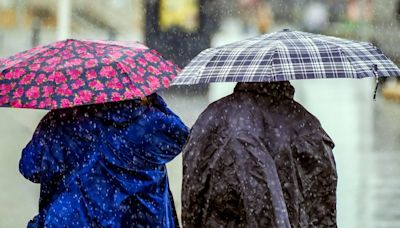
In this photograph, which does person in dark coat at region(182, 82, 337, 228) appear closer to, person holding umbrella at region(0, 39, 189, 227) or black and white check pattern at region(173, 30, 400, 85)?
black and white check pattern at region(173, 30, 400, 85)

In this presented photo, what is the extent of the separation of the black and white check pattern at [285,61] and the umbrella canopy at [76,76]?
1.40ft

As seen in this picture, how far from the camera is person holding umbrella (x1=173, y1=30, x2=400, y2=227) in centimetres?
411

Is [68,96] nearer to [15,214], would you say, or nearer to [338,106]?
[15,214]

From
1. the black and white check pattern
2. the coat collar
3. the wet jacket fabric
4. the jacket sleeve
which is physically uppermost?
the black and white check pattern

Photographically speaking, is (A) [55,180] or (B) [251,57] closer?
(B) [251,57]

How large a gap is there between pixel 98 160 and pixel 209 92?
565 inches

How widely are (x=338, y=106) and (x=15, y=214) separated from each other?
35.3 feet

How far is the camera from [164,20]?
738 inches

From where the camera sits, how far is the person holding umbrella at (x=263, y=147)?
4109 mm

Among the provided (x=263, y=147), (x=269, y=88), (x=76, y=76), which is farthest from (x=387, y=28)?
(x=263, y=147)

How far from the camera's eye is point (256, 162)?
13.4 ft

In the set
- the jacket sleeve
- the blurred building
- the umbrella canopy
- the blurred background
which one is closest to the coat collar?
the jacket sleeve

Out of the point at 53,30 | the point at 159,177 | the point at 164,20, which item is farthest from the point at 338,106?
the point at 159,177

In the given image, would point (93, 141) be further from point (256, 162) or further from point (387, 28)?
point (387, 28)
